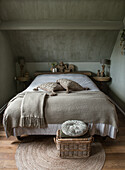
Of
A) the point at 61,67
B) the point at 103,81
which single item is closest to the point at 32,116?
the point at 61,67

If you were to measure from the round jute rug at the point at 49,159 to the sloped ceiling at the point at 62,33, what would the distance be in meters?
2.58

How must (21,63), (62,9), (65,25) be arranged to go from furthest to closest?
(21,63)
(65,25)
(62,9)

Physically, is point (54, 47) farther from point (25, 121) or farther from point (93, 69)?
point (25, 121)

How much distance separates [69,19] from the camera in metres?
3.23

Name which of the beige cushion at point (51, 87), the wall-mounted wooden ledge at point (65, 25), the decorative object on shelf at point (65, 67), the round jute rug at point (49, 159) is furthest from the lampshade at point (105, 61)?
the round jute rug at point (49, 159)

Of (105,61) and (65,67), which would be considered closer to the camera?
(105,61)

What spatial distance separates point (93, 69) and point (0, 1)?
286 centimetres

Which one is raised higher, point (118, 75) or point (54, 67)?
point (54, 67)

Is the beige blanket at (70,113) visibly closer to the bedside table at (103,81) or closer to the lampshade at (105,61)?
the bedside table at (103,81)

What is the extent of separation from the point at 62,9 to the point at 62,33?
610 mm

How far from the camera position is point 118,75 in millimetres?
3545

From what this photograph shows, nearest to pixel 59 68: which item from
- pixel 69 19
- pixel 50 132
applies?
pixel 69 19

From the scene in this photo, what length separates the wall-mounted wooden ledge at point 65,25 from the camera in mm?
3215

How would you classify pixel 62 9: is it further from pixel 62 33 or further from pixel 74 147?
pixel 74 147
